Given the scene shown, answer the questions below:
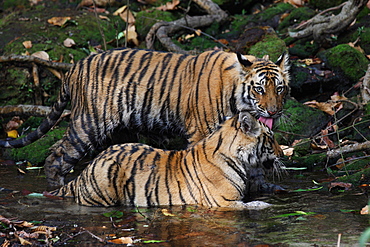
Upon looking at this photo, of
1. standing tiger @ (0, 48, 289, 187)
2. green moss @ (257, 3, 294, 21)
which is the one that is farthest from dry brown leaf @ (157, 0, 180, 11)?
standing tiger @ (0, 48, 289, 187)

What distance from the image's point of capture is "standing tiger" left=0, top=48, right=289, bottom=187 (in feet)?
21.4

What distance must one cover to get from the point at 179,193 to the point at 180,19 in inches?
221

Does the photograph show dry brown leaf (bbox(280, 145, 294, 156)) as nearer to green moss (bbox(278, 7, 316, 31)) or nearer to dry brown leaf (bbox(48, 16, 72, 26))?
green moss (bbox(278, 7, 316, 31))

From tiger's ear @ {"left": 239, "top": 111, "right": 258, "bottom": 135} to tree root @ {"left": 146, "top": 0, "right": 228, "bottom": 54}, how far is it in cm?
395

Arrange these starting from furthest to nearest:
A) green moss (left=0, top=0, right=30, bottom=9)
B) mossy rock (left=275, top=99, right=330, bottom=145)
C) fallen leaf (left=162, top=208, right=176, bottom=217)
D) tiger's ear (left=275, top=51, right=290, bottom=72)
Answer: green moss (left=0, top=0, right=30, bottom=9) < mossy rock (left=275, top=99, right=330, bottom=145) < tiger's ear (left=275, top=51, right=290, bottom=72) < fallen leaf (left=162, top=208, right=176, bottom=217)

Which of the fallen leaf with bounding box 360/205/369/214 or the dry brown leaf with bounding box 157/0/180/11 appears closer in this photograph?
the fallen leaf with bounding box 360/205/369/214

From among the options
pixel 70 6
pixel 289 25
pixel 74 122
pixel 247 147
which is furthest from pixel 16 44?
pixel 247 147

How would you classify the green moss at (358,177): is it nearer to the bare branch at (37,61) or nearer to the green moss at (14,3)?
the bare branch at (37,61)

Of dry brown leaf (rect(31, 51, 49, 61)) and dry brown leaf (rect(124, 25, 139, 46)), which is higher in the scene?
dry brown leaf (rect(124, 25, 139, 46))

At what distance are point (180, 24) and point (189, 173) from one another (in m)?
5.24

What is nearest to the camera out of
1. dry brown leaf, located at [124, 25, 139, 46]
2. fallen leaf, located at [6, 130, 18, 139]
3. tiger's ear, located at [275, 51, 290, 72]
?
tiger's ear, located at [275, 51, 290, 72]

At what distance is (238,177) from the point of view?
552cm

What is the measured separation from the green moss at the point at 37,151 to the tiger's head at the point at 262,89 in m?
3.28

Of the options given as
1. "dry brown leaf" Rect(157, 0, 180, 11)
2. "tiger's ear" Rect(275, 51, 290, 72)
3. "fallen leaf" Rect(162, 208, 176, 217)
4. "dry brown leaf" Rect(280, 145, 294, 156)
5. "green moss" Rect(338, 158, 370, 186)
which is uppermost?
"dry brown leaf" Rect(157, 0, 180, 11)
